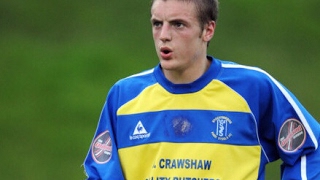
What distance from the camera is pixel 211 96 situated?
6.85 meters

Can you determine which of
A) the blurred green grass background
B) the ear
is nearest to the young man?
the ear

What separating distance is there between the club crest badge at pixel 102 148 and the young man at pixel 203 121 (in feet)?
0.13

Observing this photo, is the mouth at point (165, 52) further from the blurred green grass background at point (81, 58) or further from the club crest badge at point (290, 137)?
the blurred green grass background at point (81, 58)

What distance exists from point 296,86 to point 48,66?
274 centimetres

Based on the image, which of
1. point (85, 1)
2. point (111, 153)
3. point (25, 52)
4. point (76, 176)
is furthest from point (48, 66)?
point (111, 153)

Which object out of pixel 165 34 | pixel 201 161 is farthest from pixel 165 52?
pixel 201 161

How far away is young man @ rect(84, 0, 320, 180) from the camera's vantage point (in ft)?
22.1

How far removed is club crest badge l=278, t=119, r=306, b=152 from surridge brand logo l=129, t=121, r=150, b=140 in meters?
0.68

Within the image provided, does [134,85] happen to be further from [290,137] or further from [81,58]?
[81,58]

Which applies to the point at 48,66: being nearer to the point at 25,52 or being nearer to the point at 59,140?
the point at 25,52

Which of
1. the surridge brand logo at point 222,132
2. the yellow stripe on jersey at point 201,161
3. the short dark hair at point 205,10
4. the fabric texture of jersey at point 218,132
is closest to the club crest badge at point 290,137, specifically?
the fabric texture of jersey at point 218,132

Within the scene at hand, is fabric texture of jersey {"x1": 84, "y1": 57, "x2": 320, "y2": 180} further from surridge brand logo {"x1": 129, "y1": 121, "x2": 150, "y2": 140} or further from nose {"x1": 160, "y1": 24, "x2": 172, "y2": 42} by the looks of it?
nose {"x1": 160, "y1": 24, "x2": 172, "y2": 42}

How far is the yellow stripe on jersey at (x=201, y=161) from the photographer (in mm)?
6742

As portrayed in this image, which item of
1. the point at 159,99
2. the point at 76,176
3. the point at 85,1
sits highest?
the point at 159,99
